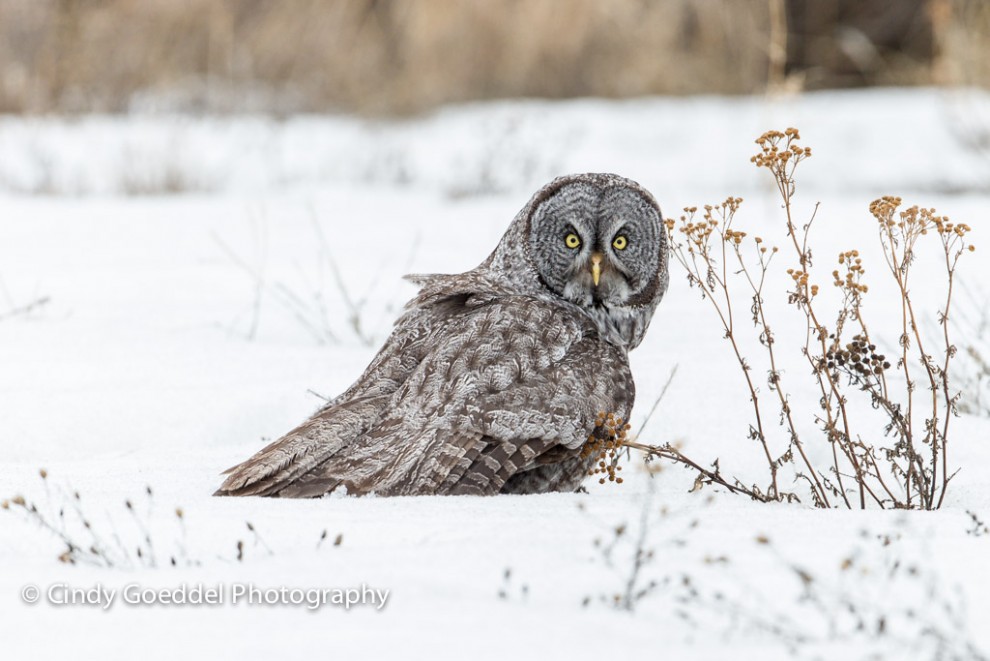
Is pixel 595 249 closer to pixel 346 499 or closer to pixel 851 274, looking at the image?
pixel 851 274

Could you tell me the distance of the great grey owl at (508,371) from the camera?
3627 millimetres

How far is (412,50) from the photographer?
54.6 ft

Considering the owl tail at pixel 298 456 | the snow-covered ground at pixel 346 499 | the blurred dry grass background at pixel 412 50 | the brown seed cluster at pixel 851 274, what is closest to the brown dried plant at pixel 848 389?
the brown seed cluster at pixel 851 274

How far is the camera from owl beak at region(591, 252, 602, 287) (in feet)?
14.5

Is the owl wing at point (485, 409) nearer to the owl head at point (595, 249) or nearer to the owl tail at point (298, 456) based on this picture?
the owl tail at point (298, 456)

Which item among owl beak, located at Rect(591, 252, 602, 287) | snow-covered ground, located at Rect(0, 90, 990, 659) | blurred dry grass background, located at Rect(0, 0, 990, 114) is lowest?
snow-covered ground, located at Rect(0, 90, 990, 659)

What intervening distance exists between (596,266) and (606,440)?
73 centimetres

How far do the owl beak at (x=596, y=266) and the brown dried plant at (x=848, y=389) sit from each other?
0.92ft

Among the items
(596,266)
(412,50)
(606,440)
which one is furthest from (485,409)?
(412,50)

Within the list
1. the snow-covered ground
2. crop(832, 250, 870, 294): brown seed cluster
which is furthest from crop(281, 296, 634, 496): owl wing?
crop(832, 250, 870, 294): brown seed cluster

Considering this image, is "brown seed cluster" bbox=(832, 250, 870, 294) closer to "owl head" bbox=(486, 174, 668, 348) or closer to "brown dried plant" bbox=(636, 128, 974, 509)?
"brown dried plant" bbox=(636, 128, 974, 509)

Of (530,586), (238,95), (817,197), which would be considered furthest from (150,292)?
(238,95)

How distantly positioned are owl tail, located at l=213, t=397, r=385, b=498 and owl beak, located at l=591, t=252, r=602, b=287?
1.07m

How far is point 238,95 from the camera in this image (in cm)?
1480
